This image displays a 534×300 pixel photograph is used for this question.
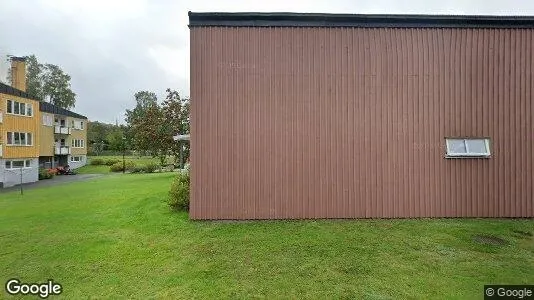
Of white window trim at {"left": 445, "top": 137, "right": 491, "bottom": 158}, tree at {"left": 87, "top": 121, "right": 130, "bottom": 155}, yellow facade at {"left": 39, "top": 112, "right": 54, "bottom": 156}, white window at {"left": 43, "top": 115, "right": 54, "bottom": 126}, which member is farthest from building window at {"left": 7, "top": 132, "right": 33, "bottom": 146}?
white window trim at {"left": 445, "top": 137, "right": 491, "bottom": 158}

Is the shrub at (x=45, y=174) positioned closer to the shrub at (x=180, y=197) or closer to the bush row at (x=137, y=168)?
the bush row at (x=137, y=168)

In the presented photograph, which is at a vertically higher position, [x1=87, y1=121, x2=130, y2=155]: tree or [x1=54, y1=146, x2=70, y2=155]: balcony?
[x1=87, y1=121, x2=130, y2=155]: tree

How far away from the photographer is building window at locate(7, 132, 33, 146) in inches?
1166

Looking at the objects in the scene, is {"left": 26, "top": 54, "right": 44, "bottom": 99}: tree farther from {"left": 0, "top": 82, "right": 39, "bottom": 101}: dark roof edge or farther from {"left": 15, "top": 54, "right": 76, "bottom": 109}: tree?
{"left": 0, "top": 82, "right": 39, "bottom": 101}: dark roof edge

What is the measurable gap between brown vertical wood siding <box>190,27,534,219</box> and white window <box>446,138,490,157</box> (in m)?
0.20

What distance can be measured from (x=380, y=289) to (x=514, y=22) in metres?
9.93

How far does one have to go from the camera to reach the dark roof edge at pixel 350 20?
32.7ft

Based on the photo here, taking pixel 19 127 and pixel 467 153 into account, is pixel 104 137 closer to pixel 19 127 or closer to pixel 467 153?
pixel 19 127

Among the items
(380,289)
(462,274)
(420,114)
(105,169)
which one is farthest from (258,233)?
(105,169)

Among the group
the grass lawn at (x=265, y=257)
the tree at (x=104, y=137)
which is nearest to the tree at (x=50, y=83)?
the tree at (x=104, y=137)

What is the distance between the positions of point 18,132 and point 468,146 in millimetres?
35632

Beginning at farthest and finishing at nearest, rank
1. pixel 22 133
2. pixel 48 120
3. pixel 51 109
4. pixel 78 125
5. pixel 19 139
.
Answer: pixel 78 125 < pixel 51 109 < pixel 48 120 < pixel 22 133 < pixel 19 139

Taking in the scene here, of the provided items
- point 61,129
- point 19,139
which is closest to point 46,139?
point 61,129

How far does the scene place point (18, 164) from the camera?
30.6m
